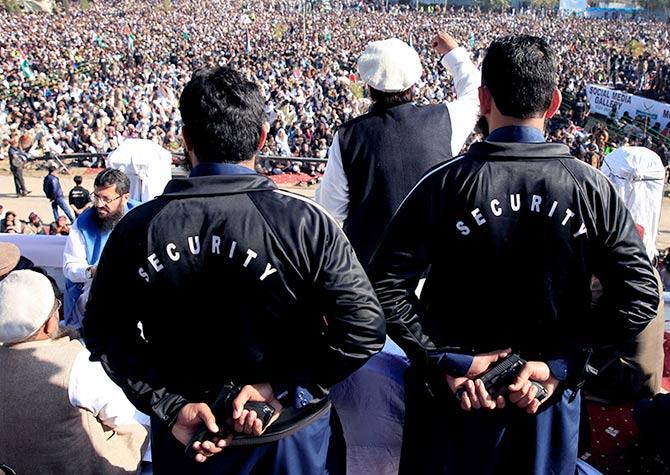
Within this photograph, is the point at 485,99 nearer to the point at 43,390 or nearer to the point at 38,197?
the point at 43,390

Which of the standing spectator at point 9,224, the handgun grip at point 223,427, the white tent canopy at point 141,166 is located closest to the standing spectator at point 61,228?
the standing spectator at point 9,224

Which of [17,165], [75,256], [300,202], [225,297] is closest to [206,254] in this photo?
[225,297]

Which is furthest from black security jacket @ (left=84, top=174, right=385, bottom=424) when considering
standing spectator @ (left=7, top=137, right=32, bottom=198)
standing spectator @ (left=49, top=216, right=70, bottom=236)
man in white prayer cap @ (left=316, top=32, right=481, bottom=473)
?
standing spectator @ (left=7, top=137, right=32, bottom=198)

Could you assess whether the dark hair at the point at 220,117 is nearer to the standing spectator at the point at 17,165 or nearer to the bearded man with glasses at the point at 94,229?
the bearded man with glasses at the point at 94,229

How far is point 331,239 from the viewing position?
5.07ft

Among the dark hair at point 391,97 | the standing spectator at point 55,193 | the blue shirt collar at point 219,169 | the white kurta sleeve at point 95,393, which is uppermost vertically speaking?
the dark hair at point 391,97

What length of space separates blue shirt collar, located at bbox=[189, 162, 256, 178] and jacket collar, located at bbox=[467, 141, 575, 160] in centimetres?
58

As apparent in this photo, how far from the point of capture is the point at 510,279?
1.66 meters

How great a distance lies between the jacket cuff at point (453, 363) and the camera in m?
1.67

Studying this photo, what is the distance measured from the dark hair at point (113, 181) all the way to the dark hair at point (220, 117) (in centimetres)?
211

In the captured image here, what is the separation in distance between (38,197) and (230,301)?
43.6ft

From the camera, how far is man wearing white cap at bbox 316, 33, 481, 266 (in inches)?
94.5

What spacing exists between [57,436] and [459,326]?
1313 mm

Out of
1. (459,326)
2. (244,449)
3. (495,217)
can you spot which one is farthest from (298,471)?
(495,217)
